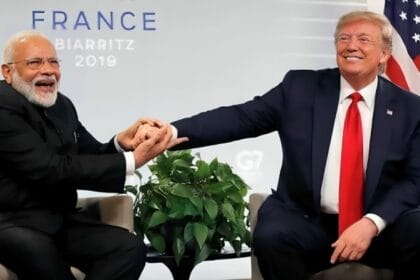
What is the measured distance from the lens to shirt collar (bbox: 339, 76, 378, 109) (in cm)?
285

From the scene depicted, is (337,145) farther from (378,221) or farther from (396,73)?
(396,73)

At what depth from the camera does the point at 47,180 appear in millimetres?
2646

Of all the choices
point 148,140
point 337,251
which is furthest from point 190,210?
point 337,251

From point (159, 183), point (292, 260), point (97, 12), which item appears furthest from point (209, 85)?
point (292, 260)

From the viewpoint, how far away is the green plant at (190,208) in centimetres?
310

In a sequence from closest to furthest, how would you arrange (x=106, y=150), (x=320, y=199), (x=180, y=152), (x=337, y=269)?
(x=337, y=269) < (x=320, y=199) < (x=106, y=150) < (x=180, y=152)

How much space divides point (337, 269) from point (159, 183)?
956mm

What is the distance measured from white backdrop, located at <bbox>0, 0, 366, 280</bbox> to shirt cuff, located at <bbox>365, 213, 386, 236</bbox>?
1.94 metres

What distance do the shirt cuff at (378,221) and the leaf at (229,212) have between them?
69 cm

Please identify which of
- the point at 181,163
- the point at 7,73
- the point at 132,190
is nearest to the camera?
the point at 7,73

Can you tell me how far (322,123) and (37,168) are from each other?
1069mm

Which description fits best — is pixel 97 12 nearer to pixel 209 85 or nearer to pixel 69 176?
pixel 209 85

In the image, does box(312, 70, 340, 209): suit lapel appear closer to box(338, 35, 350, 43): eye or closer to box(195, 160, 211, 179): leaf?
box(338, 35, 350, 43): eye

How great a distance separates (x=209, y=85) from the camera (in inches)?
177
